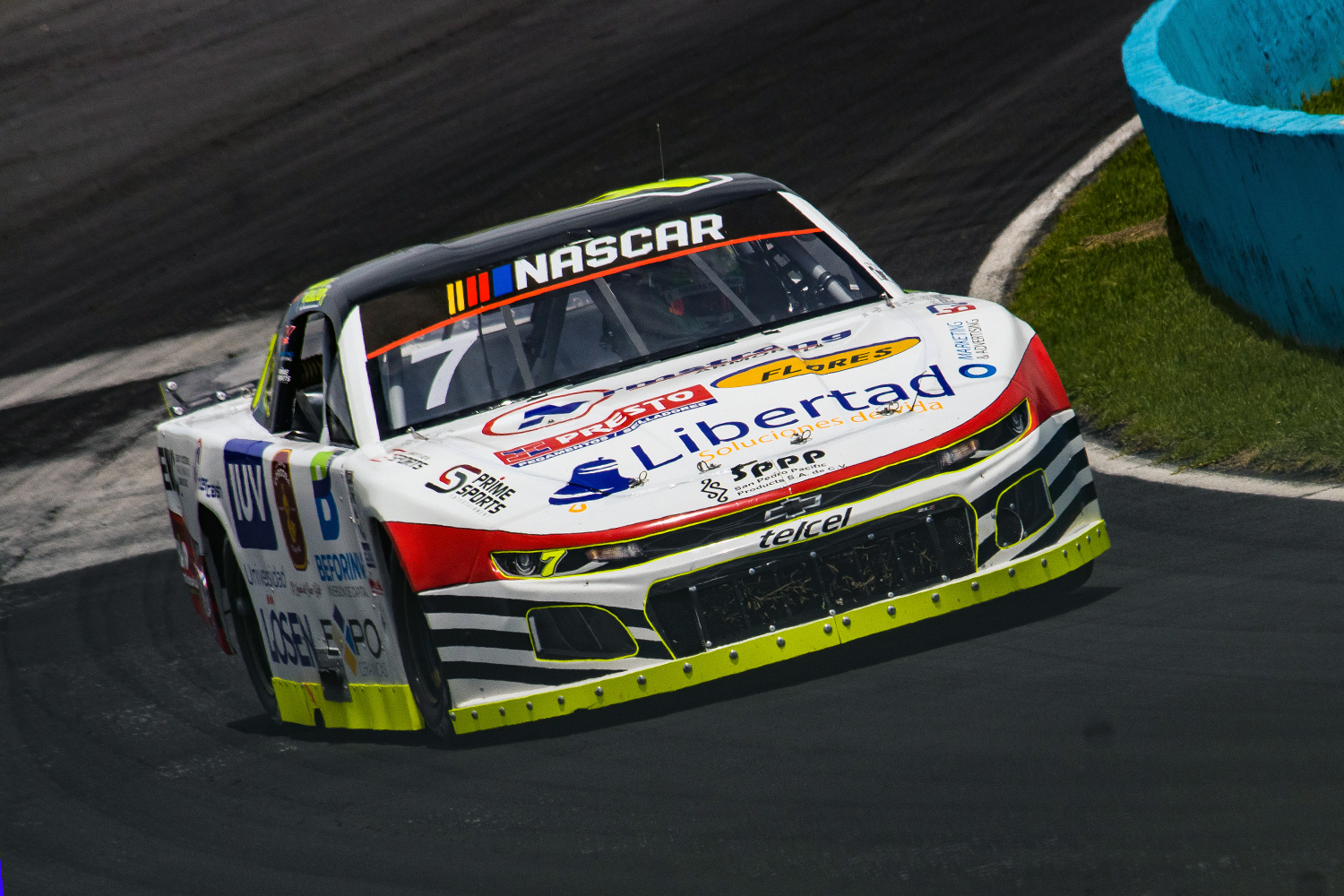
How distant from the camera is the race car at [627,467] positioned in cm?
516

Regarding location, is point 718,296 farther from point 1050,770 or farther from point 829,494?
point 1050,770

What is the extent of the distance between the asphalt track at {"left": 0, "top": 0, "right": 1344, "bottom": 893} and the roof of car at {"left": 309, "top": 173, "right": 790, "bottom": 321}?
1583 mm

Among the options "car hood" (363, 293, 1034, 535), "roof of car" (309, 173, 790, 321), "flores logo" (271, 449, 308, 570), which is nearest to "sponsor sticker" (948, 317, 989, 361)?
"car hood" (363, 293, 1034, 535)

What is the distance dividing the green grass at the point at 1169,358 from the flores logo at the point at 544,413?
293 cm

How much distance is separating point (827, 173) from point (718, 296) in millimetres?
8915

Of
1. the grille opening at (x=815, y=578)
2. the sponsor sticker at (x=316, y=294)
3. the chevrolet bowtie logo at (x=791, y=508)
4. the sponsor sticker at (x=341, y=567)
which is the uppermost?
the sponsor sticker at (x=316, y=294)

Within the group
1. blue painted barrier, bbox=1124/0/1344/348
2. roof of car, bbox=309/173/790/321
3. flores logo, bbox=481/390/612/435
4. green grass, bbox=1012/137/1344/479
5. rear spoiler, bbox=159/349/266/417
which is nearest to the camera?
flores logo, bbox=481/390/612/435

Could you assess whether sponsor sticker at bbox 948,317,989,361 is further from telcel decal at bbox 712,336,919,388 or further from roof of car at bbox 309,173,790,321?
roof of car at bbox 309,173,790,321

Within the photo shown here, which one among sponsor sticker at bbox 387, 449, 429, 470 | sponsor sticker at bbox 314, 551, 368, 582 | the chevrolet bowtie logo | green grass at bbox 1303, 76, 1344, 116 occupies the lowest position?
A: green grass at bbox 1303, 76, 1344, 116

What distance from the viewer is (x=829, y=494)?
17.1ft

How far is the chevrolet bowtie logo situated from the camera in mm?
5176

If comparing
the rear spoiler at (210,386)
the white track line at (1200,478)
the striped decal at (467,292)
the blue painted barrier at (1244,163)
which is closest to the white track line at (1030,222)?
the blue painted barrier at (1244,163)

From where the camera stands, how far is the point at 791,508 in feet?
17.0

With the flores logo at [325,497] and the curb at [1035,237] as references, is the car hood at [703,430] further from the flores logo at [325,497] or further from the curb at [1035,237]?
the curb at [1035,237]
